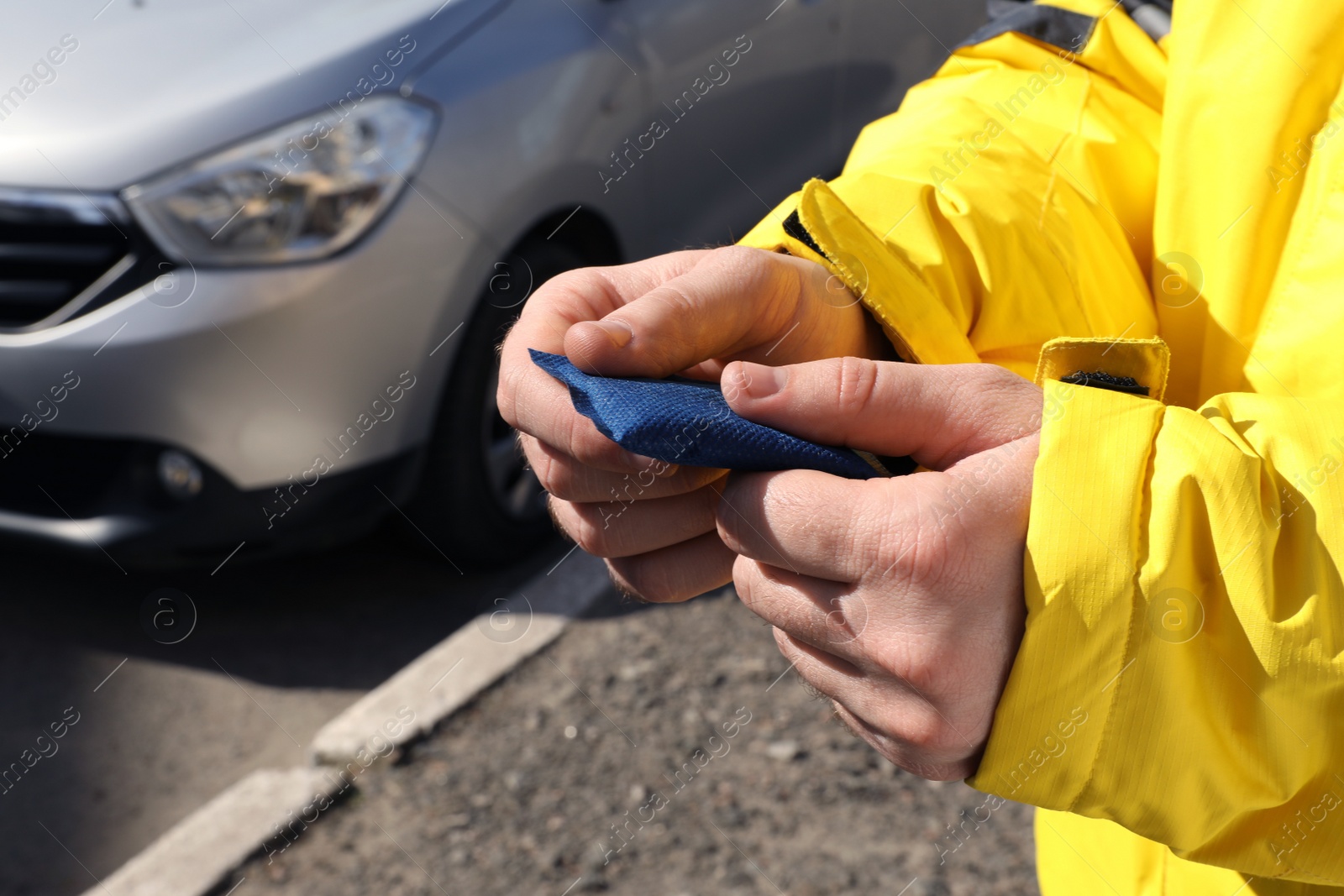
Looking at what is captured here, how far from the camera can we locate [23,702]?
123 inches

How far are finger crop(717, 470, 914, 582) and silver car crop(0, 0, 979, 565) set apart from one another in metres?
2.19

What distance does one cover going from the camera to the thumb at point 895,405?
96 centimetres

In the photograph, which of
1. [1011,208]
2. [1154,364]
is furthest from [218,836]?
[1154,364]

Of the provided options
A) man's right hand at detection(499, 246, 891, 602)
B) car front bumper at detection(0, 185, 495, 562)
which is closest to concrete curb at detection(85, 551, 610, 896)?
car front bumper at detection(0, 185, 495, 562)

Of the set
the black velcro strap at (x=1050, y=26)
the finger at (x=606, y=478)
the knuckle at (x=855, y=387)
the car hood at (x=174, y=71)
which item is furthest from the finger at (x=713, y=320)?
the car hood at (x=174, y=71)

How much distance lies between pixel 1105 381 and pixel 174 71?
2877 mm

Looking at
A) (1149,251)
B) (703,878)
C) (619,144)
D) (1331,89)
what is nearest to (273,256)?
(619,144)

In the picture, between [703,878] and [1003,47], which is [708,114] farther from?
[703,878]

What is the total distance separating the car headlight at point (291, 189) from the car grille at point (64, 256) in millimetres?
88

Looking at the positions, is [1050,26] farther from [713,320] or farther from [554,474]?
[554,474]

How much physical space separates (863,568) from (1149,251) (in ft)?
2.81

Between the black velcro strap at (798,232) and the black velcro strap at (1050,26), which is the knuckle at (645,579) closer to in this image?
the black velcro strap at (798,232)

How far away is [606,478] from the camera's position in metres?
1.15

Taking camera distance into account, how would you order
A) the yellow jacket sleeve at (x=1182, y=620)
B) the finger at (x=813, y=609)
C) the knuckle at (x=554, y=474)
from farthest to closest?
the knuckle at (x=554, y=474), the finger at (x=813, y=609), the yellow jacket sleeve at (x=1182, y=620)
